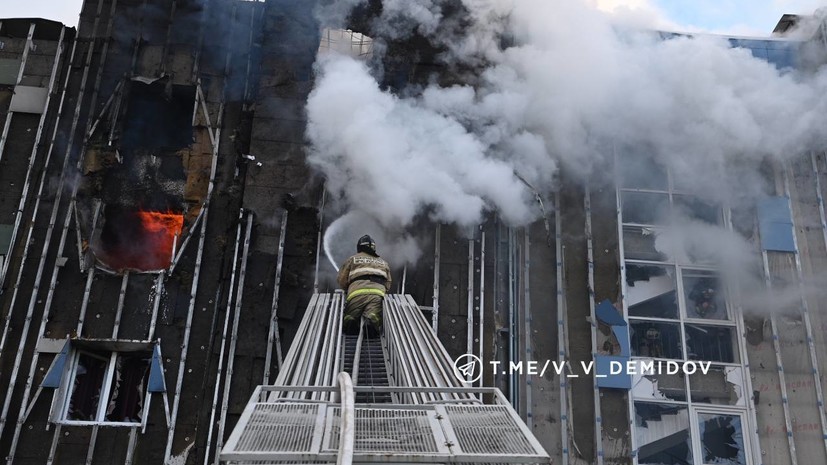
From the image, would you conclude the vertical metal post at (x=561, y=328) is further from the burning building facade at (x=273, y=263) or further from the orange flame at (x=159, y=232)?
the orange flame at (x=159, y=232)

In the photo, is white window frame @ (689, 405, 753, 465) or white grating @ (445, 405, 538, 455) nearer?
→ white grating @ (445, 405, 538, 455)

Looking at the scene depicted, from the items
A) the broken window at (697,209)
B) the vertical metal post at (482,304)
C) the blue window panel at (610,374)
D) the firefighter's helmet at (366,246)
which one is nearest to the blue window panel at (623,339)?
the blue window panel at (610,374)

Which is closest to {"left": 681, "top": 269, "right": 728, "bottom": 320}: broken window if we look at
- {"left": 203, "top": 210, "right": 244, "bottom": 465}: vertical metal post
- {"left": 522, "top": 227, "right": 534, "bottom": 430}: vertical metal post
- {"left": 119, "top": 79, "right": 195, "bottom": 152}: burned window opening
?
{"left": 522, "top": 227, "right": 534, "bottom": 430}: vertical metal post

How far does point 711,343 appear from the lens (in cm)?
1012

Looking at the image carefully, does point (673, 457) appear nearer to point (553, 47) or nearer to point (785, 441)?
point (785, 441)

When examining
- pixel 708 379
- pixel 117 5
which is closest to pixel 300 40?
pixel 117 5

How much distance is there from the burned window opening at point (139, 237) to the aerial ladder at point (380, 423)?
521 cm

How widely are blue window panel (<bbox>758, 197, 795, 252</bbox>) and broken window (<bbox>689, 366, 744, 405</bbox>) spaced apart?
2122mm

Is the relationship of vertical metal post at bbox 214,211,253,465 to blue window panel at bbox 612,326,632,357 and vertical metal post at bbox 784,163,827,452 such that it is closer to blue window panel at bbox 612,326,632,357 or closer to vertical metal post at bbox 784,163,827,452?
blue window panel at bbox 612,326,632,357

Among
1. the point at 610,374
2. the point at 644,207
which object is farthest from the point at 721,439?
the point at 644,207

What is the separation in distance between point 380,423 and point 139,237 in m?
7.79

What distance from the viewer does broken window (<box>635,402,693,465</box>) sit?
953 cm

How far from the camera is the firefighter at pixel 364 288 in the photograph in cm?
753

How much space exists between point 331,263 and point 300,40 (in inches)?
153
